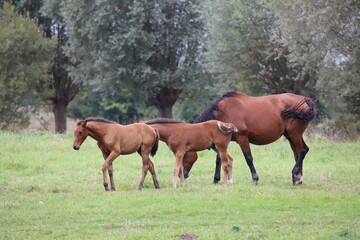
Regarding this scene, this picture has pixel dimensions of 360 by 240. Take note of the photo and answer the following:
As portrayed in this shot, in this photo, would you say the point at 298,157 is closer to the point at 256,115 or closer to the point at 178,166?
the point at 256,115

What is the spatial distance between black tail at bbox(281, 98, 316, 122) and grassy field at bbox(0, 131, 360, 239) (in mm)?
1656

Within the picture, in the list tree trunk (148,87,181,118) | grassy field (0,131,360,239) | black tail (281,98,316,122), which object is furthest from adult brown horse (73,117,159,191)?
tree trunk (148,87,181,118)

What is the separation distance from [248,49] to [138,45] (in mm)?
6761

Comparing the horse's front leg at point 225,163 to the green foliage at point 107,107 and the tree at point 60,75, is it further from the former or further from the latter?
the green foliage at point 107,107

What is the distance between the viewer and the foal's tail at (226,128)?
14609 mm

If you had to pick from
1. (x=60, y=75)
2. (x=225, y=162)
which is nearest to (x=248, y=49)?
(x=60, y=75)

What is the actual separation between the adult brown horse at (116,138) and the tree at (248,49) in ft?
60.7

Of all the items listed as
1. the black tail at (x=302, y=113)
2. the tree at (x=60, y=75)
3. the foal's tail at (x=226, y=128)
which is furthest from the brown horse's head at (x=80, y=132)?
the tree at (x=60, y=75)

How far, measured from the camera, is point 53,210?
11.9 meters

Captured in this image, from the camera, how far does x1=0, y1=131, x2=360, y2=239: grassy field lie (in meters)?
Answer: 9.83

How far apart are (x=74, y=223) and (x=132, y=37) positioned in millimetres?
25847

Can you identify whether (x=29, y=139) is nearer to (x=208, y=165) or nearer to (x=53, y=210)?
(x=208, y=165)

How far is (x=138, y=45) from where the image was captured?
36562 mm

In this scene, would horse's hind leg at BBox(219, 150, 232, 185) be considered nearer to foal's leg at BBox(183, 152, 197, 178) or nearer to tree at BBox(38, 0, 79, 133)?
foal's leg at BBox(183, 152, 197, 178)
